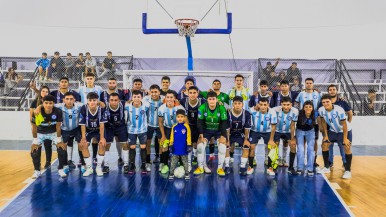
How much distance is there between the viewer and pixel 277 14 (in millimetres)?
13039

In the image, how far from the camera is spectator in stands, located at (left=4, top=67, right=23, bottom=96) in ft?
37.1

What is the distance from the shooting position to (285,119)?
19.9 ft

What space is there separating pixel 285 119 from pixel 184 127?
187cm

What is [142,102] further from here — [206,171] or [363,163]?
[363,163]

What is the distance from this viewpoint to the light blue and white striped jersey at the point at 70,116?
5898 mm

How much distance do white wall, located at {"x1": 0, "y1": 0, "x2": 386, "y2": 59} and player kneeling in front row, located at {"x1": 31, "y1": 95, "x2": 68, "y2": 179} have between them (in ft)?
25.9

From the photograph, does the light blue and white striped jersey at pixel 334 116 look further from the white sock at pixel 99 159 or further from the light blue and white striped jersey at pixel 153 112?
the white sock at pixel 99 159

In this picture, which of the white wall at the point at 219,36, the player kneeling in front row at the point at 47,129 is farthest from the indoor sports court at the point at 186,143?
the white wall at the point at 219,36

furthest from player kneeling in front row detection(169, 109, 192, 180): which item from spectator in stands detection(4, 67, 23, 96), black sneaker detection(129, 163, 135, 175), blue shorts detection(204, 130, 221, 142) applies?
spectator in stands detection(4, 67, 23, 96)

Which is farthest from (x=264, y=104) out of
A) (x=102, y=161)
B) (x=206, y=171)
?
(x=102, y=161)

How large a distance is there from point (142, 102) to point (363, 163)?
5.03m

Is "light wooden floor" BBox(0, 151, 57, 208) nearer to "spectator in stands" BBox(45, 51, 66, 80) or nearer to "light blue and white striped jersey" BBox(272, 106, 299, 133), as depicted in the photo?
"spectator in stands" BBox(45, 51, 66, 80)

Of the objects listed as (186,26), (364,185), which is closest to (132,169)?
(186,26)

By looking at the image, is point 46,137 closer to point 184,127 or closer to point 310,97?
point 184,127
